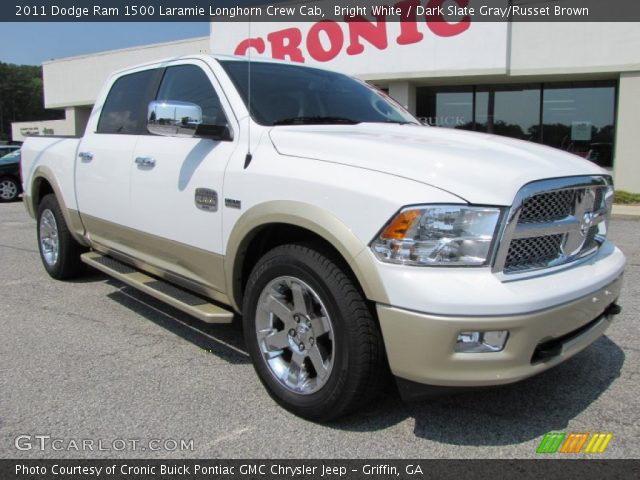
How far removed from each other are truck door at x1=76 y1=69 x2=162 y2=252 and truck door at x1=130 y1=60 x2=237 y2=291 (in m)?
0.19

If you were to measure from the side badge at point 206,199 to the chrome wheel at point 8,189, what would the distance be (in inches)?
566

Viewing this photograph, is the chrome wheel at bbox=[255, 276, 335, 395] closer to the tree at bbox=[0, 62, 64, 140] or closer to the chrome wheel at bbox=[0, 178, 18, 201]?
the chrome wheel at bbox=[0, 178, 18, 201]

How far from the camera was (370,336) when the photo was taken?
2588 mm

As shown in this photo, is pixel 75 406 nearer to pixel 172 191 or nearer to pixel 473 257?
pixel 172 191

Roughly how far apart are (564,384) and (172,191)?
2685 mm

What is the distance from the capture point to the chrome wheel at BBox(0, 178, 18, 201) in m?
15.5

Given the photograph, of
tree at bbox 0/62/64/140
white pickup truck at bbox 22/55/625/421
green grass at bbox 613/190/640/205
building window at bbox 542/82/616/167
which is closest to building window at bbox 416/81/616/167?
building window at bbox 542/82/616/167

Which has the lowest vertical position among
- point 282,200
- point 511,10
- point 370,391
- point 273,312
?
point 370,391

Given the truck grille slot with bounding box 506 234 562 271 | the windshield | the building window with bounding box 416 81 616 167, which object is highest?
the building window with bounding box 416 81 616 167

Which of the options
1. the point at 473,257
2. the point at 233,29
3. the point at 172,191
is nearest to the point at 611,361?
the point at 473,257

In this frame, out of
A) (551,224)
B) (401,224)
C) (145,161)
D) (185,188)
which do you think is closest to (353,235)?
(401,224)

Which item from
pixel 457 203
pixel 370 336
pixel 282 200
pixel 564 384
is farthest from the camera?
pixel 564 384

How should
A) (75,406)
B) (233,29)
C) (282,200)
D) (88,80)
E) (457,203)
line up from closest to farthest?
1. (457,203)
2. (282,200)
3. (75,406)
4. (233,29)
5. (88,80)

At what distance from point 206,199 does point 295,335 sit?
1.02 metres
